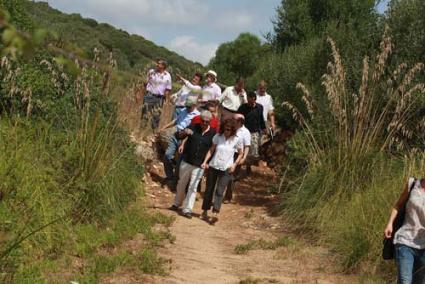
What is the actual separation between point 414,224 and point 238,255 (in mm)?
2695

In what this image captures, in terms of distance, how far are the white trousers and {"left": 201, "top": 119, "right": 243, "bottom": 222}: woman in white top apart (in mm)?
162

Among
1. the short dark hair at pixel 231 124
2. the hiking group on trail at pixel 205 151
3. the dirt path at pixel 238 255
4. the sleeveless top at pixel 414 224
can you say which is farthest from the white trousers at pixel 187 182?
the sleeveless top at pixel 414 224

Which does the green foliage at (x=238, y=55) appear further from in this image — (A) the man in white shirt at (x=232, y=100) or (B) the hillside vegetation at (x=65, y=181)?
(B) the hillside vegetation at (x=65, y=181)

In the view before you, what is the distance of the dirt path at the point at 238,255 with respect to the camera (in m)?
6.58

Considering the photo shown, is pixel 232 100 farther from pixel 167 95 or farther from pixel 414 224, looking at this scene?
pixel 414 224

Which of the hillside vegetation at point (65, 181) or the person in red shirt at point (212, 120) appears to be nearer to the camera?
the hillside vegetation at point (65, 181)

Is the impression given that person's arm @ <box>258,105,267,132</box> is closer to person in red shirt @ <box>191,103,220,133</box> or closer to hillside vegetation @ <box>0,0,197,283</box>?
person in red shirt @ <box>191,103,220,133</box>

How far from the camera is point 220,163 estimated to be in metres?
9.39

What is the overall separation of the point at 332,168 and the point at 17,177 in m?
4.56

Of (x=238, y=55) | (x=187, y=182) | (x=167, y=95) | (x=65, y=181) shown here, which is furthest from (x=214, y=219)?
(x=238, y=55)

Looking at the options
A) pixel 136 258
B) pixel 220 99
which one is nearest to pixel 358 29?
pixel 220 99

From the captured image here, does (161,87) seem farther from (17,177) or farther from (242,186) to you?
(17,177)


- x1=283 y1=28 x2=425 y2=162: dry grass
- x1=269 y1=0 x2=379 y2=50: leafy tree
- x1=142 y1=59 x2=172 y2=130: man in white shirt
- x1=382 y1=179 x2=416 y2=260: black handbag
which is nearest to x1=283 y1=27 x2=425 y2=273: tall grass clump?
x1=283 y1=28 x2=425 y2=162: dry grass

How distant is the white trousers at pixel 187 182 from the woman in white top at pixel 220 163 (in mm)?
162
